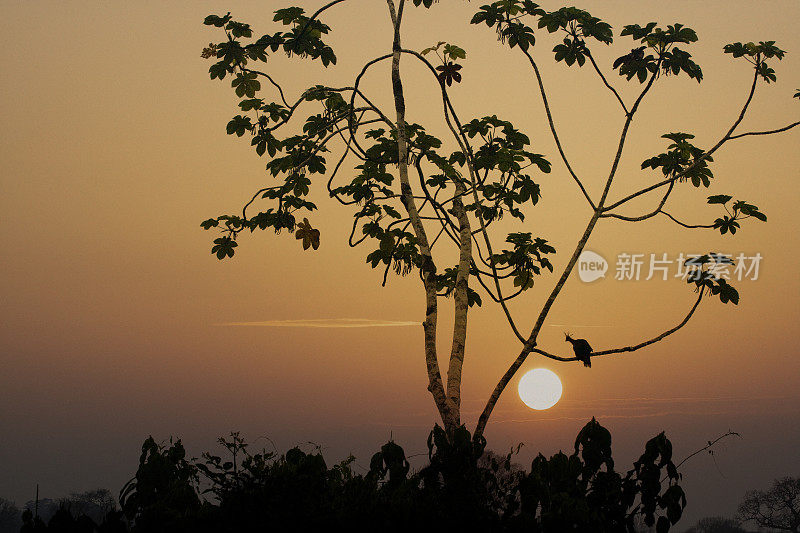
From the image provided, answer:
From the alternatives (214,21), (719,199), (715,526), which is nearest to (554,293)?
(719,199)

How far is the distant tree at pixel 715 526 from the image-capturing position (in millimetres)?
58812

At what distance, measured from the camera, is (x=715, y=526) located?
61.9 metres

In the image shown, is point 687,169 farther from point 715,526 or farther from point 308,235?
point 715,526

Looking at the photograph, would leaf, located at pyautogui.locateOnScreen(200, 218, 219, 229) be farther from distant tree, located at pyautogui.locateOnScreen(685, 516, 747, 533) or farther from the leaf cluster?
distant tree, located at pyautogui.locateOnScreen(685, 516, 747, 533)

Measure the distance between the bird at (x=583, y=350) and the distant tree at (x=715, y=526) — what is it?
172 feet

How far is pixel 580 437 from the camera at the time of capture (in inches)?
326

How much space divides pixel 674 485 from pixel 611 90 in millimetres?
6291

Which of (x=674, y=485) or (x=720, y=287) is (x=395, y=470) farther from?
(x=720, y=287)

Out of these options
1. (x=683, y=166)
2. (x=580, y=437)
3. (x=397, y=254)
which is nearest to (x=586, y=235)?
(x=683, y=166)

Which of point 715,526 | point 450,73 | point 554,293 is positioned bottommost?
point 715,526

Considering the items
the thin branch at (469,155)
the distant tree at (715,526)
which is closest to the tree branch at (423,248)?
the thin branch at (469,155)

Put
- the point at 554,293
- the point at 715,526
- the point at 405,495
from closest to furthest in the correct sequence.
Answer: the point at 405,495 → the point at 554,293 → the point at 715,526

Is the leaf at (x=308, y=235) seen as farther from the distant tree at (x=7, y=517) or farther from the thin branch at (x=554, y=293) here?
the distant tree at (x=7, y=517)

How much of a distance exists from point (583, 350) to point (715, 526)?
58270 mm
